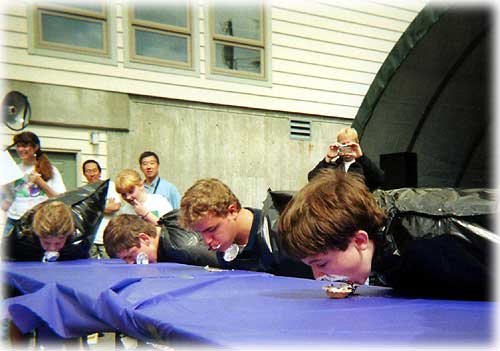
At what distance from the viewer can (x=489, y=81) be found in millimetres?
5090

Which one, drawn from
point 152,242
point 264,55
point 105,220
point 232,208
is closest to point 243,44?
point 264,55

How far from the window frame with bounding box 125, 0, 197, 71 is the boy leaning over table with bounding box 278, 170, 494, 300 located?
512 cm

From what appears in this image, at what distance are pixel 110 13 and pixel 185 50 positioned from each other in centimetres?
94

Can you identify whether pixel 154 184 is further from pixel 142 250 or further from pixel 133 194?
pixel 142 250

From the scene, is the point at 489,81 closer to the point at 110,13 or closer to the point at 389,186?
the point at 389,186

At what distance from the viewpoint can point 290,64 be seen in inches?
291

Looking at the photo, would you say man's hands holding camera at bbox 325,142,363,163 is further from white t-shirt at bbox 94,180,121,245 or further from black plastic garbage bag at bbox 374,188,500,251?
white t-shirt at bbox 94,180,121,245

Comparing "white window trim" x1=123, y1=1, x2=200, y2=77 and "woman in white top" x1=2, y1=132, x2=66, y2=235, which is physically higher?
"white window trim" x1=123, y1=1, x2=200, y2=77

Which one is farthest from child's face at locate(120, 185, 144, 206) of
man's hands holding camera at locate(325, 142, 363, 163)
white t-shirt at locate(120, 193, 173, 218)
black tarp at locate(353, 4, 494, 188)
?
black tarp at locate(353, 4, 494, 188)

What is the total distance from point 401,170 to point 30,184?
2958mm

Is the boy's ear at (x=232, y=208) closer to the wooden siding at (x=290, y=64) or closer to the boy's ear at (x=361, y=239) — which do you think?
the boy's ear at (x=361, y=239)

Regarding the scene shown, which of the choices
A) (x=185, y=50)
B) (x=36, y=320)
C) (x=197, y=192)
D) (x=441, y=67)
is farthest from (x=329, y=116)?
(x=36, y=320)

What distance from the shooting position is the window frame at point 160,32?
6.29m

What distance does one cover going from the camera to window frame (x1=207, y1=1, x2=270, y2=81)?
6848mm
